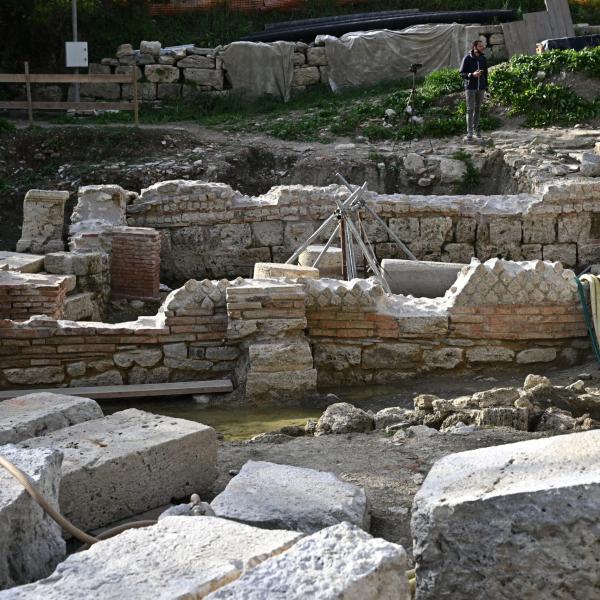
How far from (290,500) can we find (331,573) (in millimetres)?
1366

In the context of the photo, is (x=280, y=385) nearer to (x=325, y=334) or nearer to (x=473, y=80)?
(x=325, y=334)

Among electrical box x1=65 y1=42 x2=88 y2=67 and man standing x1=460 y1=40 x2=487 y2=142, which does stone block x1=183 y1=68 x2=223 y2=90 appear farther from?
man standing x1=460 y1=40 x2=487 y2=142

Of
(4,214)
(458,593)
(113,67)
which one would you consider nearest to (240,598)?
(458,593)

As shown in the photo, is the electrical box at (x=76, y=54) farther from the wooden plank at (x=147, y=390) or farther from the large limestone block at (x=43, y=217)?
the wooden plank at (x=147, y=390)

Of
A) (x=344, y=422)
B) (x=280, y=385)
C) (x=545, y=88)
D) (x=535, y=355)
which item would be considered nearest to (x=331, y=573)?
(x=344, y=422)

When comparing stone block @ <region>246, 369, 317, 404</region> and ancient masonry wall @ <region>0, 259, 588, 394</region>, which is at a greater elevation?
ancient masonry wall @ <region>0, 259, 588, 394</region>

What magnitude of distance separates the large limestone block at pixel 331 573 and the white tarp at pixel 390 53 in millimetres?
19130

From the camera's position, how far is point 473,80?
1703cm

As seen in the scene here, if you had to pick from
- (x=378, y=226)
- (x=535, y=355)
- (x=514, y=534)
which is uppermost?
(x=378, y=226)

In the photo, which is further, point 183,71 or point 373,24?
point 373,24

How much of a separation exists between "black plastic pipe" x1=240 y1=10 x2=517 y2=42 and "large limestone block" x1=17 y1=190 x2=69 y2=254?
11.4 metres

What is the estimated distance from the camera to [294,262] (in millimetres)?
12758

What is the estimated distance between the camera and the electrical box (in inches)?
816

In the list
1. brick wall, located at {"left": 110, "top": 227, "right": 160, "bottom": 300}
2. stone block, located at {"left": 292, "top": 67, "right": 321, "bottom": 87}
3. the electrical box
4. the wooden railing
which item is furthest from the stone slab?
stone block, located at {"left": 292, "top": 67, "right": 321, "bottom": 87}
